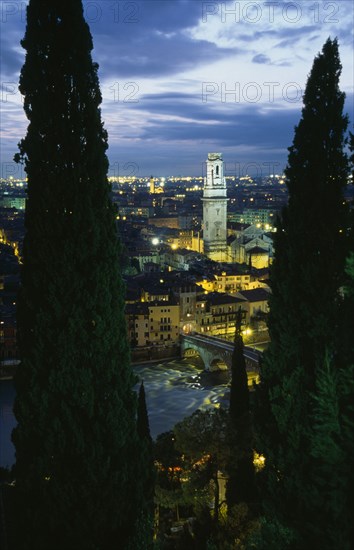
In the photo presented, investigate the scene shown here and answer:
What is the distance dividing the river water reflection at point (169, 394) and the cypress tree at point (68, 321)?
7935 millimetres

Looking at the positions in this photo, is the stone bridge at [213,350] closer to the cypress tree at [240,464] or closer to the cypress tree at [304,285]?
the cypress tree at [240,464]

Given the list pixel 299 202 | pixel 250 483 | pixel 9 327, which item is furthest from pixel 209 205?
pixel 299 202

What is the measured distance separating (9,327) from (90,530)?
1641cm

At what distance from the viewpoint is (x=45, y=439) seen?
348 centimetres

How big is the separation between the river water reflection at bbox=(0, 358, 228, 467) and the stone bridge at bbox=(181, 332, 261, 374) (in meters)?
0.40

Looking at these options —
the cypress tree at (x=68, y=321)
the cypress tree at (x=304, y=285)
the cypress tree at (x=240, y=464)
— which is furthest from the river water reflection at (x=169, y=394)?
the cypress tree at (x=304, y=285)

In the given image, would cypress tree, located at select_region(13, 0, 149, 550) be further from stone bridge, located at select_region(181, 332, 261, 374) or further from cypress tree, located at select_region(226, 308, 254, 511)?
stone bridge, located at select_region(181, 332, 261, 374)

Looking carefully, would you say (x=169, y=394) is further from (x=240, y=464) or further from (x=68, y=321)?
(x=68, y=321)

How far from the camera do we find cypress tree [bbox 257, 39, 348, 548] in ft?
11.6

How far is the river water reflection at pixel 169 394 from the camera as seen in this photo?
1318 cm

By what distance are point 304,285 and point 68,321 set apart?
5.10 feet

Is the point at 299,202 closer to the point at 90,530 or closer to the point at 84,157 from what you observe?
the point at 84,157

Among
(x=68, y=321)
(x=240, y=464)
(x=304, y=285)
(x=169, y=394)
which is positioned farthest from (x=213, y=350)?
(x=68, y=321)

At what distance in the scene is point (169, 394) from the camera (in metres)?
15.8
